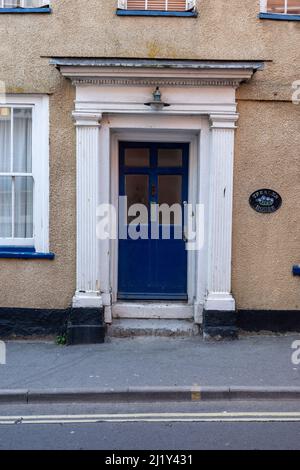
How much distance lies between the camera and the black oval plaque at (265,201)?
343 inches

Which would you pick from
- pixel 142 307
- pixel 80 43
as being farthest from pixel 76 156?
pixel 142 307

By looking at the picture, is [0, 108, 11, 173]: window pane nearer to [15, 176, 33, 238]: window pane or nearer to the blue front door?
[15, 176, 33, 238]: window pane

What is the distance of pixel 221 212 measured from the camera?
28.2ft

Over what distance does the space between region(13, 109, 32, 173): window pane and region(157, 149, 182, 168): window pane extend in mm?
1950

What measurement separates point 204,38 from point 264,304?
12.8 feet

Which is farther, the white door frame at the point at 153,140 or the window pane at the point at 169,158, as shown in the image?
the window pane at the point at 169,158

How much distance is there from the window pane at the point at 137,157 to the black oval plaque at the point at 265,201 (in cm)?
171

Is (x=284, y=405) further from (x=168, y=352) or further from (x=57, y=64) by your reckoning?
(x=57, y=64)

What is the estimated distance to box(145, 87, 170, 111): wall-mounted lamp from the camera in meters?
8.35

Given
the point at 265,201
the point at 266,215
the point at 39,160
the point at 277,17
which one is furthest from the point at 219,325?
the point at 277,17

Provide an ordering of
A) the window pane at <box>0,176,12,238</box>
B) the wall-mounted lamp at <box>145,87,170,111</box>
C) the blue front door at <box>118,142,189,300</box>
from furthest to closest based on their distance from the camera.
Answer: the blue front door at <box>118,142,189,300</box> < the window pane at <box>0,176,12,238</box> < the wall-mounted lamp at <box>145,87,170,111</box>

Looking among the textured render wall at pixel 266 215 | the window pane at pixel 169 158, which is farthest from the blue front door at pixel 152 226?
the textured render wall at pixel 266 215

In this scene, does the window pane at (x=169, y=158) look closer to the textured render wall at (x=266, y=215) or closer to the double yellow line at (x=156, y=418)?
the textured render wall at (x=266, y=215)

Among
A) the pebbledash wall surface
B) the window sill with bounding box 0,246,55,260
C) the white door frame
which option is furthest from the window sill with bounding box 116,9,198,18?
the window sill with bounding box 0,246,55,260
